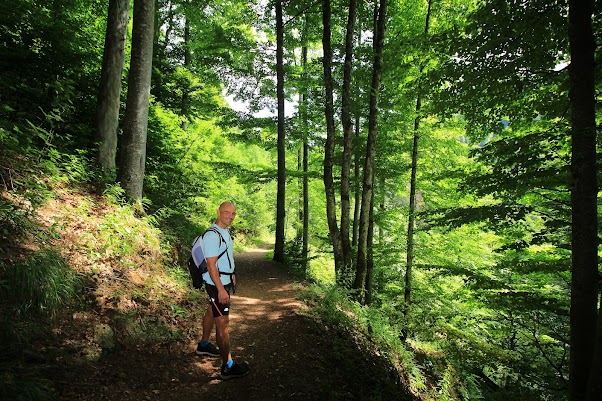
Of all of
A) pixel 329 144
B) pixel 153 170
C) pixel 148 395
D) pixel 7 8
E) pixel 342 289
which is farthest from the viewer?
pixel 329 144

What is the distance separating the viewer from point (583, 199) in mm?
4008

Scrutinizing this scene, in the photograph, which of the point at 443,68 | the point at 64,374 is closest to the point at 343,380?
the point at 64,374

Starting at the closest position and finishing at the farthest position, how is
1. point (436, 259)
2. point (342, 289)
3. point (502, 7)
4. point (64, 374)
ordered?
point (64, 374) → point (502, 7) → point (342, 289) → point (436, 259)

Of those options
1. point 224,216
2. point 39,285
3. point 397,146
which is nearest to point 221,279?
point 224,216

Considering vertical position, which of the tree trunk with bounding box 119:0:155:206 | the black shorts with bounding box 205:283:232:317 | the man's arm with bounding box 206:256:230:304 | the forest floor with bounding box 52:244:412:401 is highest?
the tree trunk with bounding box 119:0:155:206

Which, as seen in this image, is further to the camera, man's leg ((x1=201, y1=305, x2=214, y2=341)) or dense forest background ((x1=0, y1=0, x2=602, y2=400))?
man's leg ((x1=201, y1=305, x2=214, y2=341))

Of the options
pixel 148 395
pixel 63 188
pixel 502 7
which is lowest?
pixel 148 395

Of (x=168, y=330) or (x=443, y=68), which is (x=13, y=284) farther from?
(x=443, y=68)

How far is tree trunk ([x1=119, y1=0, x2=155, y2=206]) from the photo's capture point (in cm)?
646

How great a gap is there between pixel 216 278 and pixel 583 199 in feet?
15.4

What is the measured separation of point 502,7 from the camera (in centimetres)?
444

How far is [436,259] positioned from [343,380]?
8818 mm

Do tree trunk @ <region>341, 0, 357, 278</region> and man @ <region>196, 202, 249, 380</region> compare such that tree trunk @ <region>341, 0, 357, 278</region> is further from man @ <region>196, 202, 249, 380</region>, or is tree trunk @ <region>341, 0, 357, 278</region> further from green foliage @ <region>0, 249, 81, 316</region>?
green foliage @ <region>0, 249, 81, 316</region>

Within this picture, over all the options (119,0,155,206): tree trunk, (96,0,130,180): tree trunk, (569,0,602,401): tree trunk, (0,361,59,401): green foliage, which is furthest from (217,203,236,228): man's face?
(569,0,602,401): tree trunk
